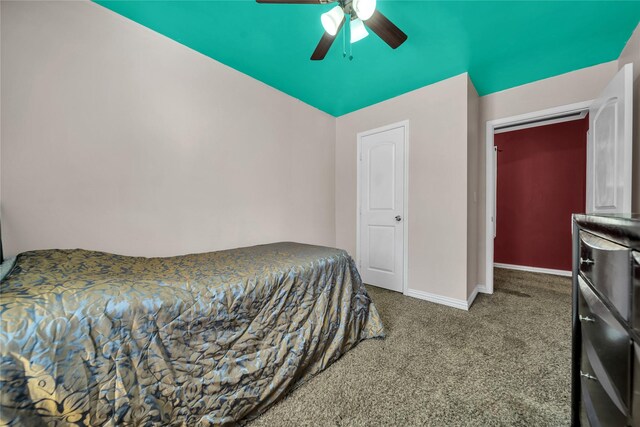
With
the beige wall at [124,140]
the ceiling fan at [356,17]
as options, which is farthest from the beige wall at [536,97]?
the beige wall at [124,140]

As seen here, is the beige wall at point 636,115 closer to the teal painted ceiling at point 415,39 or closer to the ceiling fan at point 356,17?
the teal painted ceiling at point 415,39

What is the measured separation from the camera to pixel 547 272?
372 cm

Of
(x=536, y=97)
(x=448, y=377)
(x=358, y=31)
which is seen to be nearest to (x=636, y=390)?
(x=448, y=377)

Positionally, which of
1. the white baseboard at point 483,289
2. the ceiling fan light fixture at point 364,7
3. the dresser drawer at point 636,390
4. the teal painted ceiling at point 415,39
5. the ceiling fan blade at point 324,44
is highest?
the teal painted ceiling at point 415,39

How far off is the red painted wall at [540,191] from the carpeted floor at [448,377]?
1.95m

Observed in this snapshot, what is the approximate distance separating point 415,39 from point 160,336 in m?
2.69

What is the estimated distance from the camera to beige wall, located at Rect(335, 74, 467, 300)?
2.42 metres

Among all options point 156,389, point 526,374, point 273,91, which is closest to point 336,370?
point 156,389

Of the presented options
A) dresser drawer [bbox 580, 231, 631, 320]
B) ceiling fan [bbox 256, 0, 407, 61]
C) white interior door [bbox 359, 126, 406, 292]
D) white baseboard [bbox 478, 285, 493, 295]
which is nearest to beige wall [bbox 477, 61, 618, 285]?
white baseboard [bbox 478, 285, 493, 295]

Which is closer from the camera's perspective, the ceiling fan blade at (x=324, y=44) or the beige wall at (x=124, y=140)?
the beige wall at (x=124, y=140)

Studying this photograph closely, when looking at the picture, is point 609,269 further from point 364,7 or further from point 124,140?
point 124,140

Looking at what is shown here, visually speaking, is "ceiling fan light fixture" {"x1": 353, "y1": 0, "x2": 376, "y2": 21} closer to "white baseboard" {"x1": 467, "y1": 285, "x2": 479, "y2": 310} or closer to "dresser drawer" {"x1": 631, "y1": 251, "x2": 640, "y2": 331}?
"dresser drawer" {"x1": 631, "y1": 251, "x2": 640, "y2": 331}

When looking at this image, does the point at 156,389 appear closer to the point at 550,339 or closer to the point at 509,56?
the point at 550,339

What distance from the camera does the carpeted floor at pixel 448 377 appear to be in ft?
3.85
